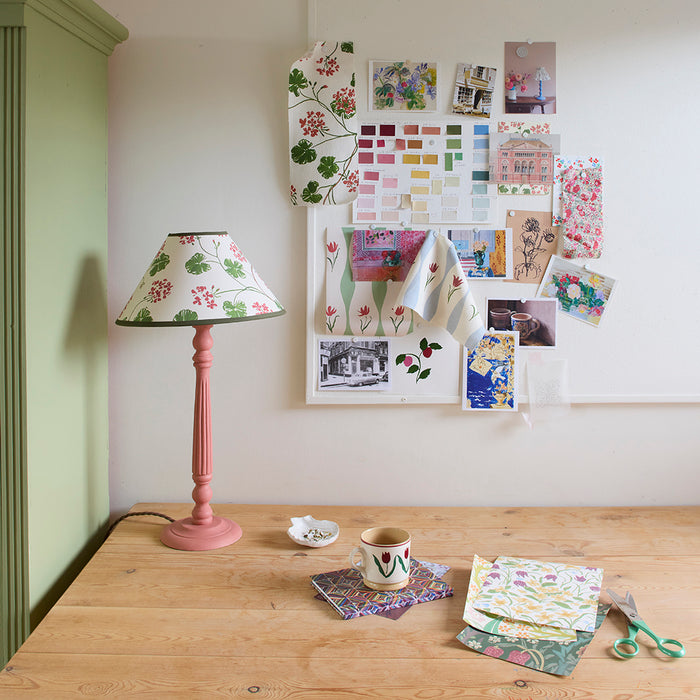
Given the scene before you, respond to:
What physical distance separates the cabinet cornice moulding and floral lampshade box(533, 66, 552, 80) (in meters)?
0.92

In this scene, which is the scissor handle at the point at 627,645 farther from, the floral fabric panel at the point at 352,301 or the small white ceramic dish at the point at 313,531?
the floral fabric panel at the point at 352,301

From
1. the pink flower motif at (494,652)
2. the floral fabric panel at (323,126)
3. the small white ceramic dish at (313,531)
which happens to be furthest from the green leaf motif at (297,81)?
the pink flower motif at (494,652)

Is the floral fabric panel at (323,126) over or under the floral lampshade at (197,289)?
over

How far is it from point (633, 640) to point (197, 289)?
0.95 metres

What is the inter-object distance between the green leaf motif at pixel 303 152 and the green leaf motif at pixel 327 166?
2 centimetres

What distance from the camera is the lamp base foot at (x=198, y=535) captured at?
144 centimetres

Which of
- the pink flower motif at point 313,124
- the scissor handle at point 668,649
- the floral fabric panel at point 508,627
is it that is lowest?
the scissor handle at point 668,649

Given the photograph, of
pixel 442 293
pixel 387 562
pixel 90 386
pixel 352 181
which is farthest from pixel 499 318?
pixel 90 386

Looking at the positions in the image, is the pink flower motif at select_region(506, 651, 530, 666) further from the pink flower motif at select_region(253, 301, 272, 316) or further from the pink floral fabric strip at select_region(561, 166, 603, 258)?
the pink floral fabric strip at select_region(561, 166, 603, 258)

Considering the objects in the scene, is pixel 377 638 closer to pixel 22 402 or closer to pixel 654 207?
pixel 22 402

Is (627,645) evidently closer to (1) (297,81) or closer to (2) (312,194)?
(2) (312,194)

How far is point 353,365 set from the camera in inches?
65.9

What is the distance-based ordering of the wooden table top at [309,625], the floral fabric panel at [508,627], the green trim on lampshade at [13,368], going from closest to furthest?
the wooden table top at [309,625], the floral fabric panel at [508,627], the green trim on lampshade at [13,368]

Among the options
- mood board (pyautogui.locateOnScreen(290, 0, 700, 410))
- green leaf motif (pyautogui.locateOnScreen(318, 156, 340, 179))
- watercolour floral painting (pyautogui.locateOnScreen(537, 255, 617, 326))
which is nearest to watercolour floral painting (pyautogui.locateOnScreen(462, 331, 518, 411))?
mood board (pyautogui.locateOnScreen(290, 0, 700, 410))
